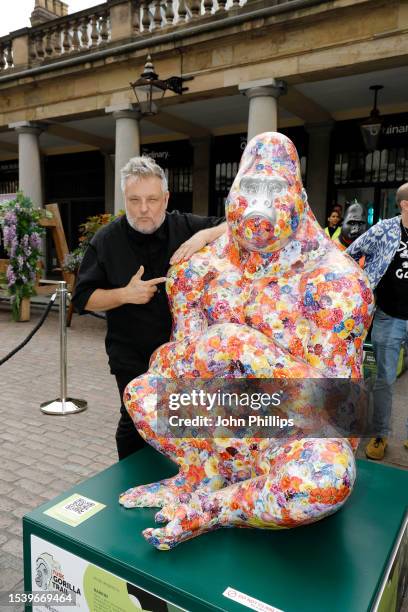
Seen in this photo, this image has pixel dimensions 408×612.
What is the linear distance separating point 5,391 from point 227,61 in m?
5.40

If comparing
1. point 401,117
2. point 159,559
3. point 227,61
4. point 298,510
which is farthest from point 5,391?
A: point 401,117

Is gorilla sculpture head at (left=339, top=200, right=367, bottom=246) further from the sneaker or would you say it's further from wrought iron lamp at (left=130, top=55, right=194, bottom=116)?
wrought iron lamp at (left=130, top=55, right=194, bottom=116)

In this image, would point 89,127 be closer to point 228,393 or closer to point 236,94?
point 236,94

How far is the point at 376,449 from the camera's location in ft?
11.5

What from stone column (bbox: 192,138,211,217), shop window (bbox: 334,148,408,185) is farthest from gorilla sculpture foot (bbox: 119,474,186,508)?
stone column (bbox: 192,138,211,217)

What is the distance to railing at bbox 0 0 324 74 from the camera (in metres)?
7.79

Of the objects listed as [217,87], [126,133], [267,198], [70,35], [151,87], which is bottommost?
[267,198]

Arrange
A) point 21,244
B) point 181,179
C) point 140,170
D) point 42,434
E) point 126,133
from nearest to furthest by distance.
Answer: point 140,170
point 42,434
point 21,244
point 126,133
point 181,179

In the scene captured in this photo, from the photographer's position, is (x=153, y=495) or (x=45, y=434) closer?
(x=153, y=495)

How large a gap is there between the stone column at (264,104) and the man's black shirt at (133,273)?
500 centimetres

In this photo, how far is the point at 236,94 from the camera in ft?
25.6

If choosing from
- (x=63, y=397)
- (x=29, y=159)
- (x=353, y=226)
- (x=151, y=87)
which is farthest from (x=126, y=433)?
(x=29, y=159)

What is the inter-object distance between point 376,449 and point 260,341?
92.2 inches

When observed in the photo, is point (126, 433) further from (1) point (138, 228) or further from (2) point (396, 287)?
(2) point (396, 287)
